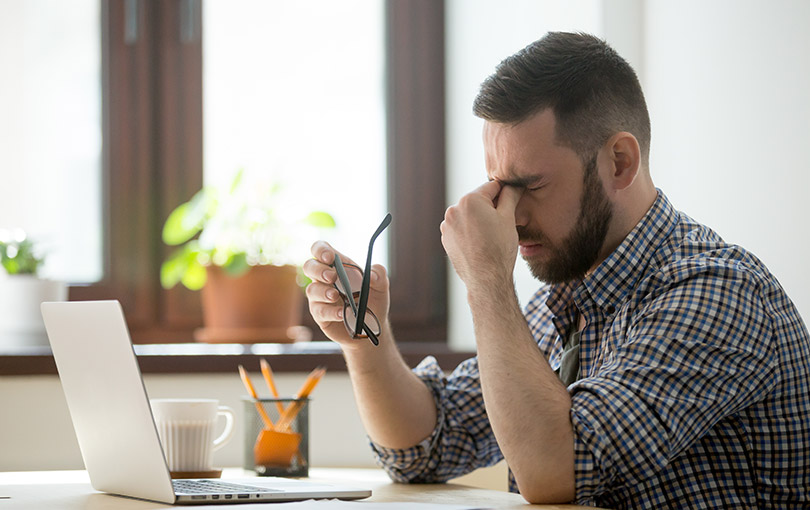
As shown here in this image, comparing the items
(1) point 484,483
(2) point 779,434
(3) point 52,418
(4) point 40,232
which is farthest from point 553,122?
(4) point 40,232

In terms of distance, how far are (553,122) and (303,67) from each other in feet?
4.29

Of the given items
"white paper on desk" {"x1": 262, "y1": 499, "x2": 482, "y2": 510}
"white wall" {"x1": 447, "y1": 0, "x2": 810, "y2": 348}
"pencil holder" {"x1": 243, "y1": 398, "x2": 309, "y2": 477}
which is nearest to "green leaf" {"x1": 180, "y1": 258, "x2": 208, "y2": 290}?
"white wall" {"x1": 447, "y1": 0, "x2": 810, "y2": 348}

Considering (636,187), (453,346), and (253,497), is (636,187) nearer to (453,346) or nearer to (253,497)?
(253,497)

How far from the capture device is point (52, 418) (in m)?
2.07

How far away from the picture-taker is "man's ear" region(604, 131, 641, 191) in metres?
1.41

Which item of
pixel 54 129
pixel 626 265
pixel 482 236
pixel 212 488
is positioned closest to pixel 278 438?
pixel 212 488

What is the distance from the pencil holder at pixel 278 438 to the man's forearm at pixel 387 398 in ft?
0.39

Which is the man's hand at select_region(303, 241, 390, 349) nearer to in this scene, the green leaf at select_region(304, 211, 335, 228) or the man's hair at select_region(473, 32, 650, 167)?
the man's hair at select_region(473, 32, 650, 167)

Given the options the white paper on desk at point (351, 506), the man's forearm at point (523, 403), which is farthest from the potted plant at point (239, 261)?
the white paper on desk at point (351, 506)

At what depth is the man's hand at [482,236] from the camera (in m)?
1.32

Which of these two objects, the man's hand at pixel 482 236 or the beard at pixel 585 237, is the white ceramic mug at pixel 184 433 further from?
the beard at pixel 585 237

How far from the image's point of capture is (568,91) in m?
1.39

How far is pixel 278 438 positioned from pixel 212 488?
37 centimetres

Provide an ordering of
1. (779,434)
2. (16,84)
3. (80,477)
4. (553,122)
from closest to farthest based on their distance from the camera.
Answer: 1. (779,434)
2. (553,122)
3. (80,477)
4. (16,84)
